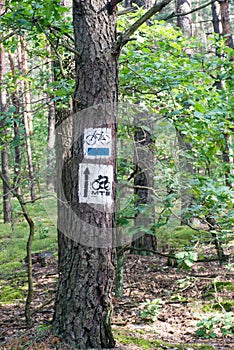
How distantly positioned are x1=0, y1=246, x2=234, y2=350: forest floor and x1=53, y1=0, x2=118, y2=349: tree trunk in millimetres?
242

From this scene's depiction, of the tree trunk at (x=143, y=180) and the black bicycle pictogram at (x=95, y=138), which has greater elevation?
the black bicycle pictogram at (x=95, y=138)

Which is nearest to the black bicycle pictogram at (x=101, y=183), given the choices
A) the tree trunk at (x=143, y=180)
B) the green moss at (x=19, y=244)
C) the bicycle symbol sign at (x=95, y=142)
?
the bicycle symbol sign at (x=95, y=142)

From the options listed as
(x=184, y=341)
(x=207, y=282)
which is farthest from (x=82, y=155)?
(x=207, y=282)

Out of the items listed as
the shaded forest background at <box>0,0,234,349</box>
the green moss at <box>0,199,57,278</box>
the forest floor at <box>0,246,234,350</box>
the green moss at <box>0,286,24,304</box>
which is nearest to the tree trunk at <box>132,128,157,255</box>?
the shaded forest background at <box>0,0,234,349</box>

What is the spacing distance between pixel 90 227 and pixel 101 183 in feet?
1.17

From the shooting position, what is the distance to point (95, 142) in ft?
10.6

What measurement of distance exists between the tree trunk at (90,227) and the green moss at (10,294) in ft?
9.12

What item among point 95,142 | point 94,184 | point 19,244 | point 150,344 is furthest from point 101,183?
point 19,244

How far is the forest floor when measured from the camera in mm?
3598

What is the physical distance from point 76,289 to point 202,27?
110 feet

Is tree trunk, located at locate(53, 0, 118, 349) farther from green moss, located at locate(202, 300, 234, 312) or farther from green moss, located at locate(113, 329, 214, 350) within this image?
green moss, located at locate(202, 300, 234, 312)

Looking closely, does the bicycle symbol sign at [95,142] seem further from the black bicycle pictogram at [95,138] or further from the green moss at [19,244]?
the green moss at [19,244]

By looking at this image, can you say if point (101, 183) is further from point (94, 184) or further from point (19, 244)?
point (19, 244)

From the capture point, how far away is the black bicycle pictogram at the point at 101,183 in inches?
127
